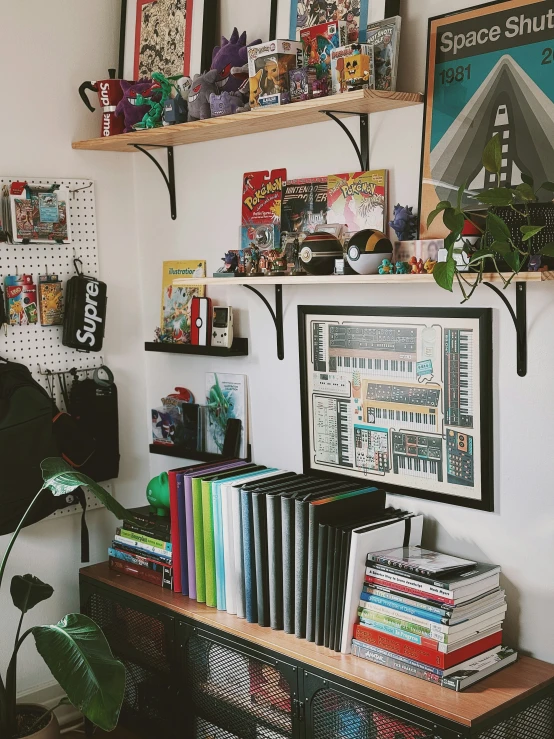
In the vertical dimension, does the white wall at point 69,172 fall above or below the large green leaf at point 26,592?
above

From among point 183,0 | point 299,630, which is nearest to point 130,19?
point 183,0

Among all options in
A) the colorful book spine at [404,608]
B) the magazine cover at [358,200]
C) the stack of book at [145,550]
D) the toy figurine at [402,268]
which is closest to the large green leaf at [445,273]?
the toy figurine at [402,268]

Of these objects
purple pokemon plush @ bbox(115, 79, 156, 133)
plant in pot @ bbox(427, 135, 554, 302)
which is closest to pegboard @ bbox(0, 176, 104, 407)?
purple pokemon plush @ bbox(115, 79, 156, 133)

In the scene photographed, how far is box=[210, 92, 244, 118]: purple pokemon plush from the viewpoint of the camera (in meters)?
2.52

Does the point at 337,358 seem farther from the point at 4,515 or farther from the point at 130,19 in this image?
the point at 130,19

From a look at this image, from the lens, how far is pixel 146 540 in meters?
2.85

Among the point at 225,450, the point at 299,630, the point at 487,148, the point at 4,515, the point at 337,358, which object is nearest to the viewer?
the point at 487,148

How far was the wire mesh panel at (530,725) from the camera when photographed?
1.99 m

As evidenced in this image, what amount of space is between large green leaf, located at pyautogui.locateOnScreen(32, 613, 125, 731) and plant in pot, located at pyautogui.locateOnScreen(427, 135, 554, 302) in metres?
1.26

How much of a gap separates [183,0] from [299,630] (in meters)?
1.96

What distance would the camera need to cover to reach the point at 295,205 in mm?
2625

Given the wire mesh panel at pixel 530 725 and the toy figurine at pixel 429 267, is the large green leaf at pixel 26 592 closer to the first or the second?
the wire mesh panel at pixel 530 725

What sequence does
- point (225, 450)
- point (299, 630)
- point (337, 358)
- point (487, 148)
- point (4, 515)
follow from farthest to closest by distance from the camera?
point (225, 450) → point (4, 515) → point (337, 358) → point (299, 630) → point (487, 148)

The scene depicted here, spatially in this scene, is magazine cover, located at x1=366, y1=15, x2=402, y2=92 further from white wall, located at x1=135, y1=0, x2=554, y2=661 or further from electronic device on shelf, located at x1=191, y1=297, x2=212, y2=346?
electronic device on shelf, located at x1=191, y1=297, x2=212, y2=346
